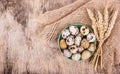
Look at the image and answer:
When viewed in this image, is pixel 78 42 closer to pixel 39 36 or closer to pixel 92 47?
pixel 92 47

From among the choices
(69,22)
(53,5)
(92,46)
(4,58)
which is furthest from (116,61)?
(4,58)

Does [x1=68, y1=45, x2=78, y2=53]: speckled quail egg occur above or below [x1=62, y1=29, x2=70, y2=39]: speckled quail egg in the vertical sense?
below

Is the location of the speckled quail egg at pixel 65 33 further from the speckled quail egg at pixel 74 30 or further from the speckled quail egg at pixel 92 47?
the speckled quail egg at pixel 92 47

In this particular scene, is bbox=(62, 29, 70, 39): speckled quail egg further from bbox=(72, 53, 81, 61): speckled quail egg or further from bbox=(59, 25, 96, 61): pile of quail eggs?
bbox=(72, 53, 81, 61): speckled quail egg

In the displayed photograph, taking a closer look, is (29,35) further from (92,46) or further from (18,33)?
(92,46)

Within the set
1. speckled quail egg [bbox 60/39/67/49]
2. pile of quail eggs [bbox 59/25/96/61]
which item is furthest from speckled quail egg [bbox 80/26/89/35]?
speckled quail egg [bbox 60/39/67/49]

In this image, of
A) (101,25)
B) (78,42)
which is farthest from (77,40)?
(101,25)
